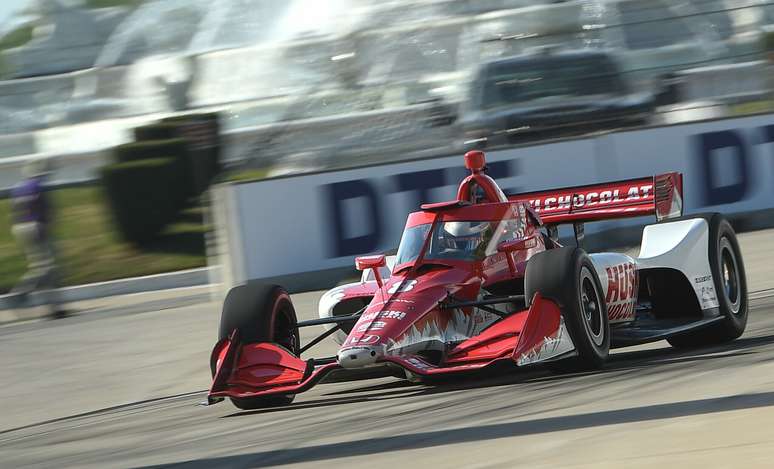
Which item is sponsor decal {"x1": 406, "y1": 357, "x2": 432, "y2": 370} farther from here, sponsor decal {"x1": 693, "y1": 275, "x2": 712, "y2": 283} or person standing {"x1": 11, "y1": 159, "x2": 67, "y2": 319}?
person standing {"x1": 11, "y1": 159, "x2": 67, "y2": 319}

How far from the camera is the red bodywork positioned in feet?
24.8

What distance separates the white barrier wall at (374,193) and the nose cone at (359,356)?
7.82 m

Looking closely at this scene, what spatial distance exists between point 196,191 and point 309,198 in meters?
6.88

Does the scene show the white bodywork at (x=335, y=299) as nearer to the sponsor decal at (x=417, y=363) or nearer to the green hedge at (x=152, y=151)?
the sponsor decal at (x=417, y=363)

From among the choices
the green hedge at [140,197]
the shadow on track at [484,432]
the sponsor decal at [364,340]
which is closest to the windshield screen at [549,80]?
the green hedge at [140,197]

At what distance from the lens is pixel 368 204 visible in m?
15.5

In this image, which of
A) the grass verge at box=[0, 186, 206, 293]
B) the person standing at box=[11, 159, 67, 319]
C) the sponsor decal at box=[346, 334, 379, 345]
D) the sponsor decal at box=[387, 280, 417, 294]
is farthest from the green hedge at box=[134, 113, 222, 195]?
the sponsor decal at box=[346, 334, 379, 345]

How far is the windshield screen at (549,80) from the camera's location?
18.9m

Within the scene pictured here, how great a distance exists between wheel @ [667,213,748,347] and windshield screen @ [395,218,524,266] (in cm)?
144

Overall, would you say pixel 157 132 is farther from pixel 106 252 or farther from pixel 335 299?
pixel 335 299

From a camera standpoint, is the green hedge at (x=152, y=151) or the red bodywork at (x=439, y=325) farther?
the green hedge at (x=152, y=151)

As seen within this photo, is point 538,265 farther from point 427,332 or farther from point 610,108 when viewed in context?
point 610,108

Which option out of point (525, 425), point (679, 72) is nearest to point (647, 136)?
point (679, 72)

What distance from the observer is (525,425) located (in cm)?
641
